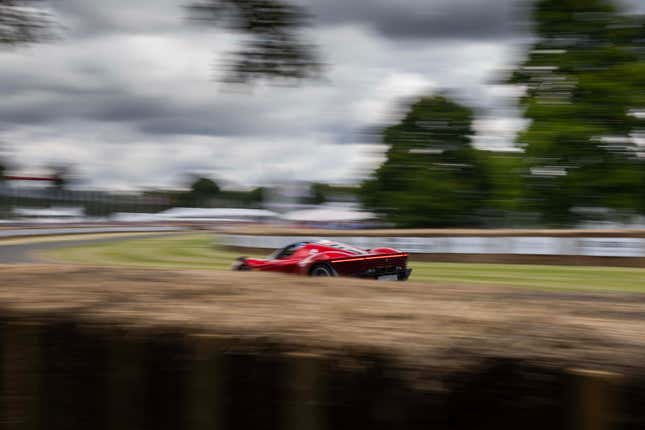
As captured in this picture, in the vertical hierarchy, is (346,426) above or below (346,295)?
below

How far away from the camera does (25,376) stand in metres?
2.28

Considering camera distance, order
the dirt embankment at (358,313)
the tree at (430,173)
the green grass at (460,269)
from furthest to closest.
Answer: the tree at (430,173) < the green grass at (460,269) < the dirt embankment at (358,313)

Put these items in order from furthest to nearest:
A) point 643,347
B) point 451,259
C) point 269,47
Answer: point 451,259 < point 269,47 < point 643,347

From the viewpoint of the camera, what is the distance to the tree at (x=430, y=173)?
108 ft

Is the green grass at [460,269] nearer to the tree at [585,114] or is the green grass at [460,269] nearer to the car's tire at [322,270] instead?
the car's tire at [322,270]

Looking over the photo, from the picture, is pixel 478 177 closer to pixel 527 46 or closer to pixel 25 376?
pixel 527 46

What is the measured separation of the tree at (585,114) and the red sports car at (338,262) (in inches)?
768

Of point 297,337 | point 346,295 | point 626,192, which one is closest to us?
point 297,337

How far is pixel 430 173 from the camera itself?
33656 mm

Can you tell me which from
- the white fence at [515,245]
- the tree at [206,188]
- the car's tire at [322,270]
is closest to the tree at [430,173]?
the white fence at [515,245]

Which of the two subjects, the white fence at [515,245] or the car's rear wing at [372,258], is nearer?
the car's rear wing at [372,258]

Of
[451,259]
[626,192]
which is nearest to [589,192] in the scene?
[626,192]

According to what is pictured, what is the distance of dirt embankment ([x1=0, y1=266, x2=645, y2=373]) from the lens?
1.72 meters

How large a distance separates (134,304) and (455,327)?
1034mm
